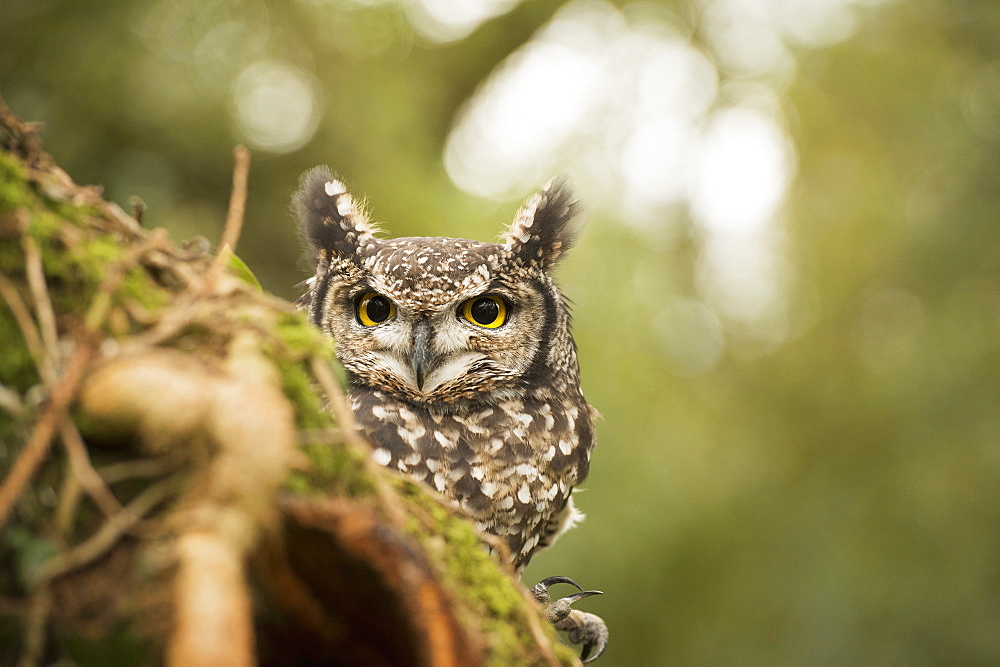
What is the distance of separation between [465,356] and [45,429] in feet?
4.90

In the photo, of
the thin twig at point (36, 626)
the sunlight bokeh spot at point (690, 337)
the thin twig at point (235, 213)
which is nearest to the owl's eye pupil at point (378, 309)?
the thin twig at point (235, 213)

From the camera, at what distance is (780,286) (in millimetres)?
7750

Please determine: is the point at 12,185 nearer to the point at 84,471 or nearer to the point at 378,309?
the point at 84,471

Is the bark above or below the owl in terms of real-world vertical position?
below

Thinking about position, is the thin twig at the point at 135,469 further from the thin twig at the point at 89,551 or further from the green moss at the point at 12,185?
the green moss at the point at 12,185

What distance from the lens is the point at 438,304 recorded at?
2.24 m

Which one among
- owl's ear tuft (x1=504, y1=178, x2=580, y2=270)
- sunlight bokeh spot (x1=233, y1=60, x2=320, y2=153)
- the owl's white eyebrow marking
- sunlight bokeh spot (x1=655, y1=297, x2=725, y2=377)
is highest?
sunlight bokeh spot (x1=655, y1=297, x2=725, y2=377)

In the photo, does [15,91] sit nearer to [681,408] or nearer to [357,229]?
[357,229]

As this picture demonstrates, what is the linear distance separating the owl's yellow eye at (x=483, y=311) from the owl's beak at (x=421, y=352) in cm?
14

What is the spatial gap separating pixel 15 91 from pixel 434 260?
11.3 feet

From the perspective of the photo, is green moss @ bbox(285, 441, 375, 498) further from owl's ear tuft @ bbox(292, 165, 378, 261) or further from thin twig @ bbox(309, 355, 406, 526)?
owl's ear tuft @ bbox(292, 165, 378, 261)

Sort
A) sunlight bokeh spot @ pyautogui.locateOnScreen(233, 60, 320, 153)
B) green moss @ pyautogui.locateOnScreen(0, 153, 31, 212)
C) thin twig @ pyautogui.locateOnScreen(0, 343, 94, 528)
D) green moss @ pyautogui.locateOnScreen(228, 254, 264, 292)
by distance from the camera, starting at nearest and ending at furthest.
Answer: thin twig @ pyautogui.locateOnScreen(0, 343, 94, 528) → green moss @ pyautogui.locateOnScreen(0, 153, 31, 212) → green moss @ pyautogui.locateOnScreen(228, 254, 264, 292) → sunlight bokeh spot @ pyautogui.locateOnScreen(233, 60, 320, 153)

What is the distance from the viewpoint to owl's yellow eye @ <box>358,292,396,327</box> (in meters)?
2.32

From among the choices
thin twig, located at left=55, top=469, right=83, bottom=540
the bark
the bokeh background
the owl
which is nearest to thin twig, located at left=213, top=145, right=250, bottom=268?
the bark
